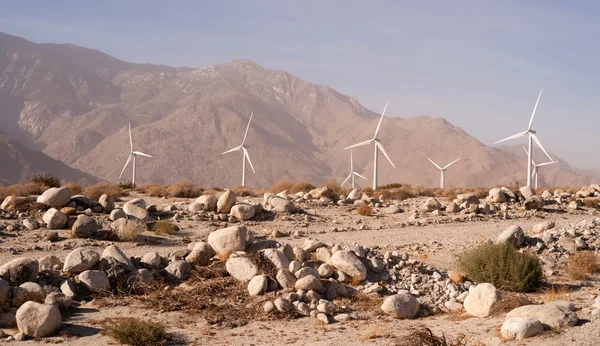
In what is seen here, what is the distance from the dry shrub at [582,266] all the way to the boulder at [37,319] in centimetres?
1366

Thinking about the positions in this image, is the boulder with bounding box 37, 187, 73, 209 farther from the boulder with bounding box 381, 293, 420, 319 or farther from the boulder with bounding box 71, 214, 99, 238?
the boulder with bounding box 381, 293, 420, 319

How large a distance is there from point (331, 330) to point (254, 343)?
5.78 feet

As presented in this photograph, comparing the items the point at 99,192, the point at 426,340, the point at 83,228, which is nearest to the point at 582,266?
the point at 426,340

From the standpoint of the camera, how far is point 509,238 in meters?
18.8

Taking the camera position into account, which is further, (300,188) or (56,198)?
(300,188)

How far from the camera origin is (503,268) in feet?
50.4

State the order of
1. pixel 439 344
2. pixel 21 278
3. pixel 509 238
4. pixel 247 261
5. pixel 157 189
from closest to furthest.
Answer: pixel 439 344 < pixel 21 278 < pixel 247 261 < pixel 509 238 < pixel 157 189

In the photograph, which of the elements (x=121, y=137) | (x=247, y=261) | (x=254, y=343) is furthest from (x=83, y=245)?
(x=121, y=137)


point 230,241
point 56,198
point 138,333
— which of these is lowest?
point 138,333

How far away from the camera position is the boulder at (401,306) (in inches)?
523

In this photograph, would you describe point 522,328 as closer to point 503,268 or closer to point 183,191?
point 503,268

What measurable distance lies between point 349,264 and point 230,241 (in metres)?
3.64

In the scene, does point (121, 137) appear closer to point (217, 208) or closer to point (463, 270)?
point (217, 208)

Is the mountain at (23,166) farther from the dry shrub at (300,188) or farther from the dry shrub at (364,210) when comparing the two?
the dry shrub at (364,210)
